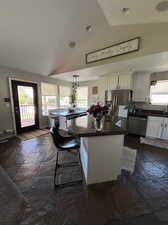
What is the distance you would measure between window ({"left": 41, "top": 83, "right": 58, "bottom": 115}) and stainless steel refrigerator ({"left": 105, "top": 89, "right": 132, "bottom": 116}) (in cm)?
280

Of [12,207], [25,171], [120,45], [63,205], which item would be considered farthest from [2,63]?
[63,205]

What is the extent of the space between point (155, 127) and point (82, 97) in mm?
4097

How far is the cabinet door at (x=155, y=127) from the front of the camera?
3598mm

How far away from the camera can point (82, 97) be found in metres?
6.48

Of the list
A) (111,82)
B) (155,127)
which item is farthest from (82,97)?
(155,127)

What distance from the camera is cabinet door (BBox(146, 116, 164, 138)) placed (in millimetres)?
3598

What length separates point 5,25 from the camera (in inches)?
91.3

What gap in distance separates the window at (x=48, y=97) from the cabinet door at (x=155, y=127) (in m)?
4.45

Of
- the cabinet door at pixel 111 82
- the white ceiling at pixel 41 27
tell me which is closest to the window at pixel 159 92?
the cabinet door at pixel 111 82

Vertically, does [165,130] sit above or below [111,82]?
below

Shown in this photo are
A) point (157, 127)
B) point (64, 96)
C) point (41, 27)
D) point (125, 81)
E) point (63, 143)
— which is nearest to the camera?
point (63, 143)

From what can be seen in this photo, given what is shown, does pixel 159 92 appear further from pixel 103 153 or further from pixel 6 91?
pixel 6 91

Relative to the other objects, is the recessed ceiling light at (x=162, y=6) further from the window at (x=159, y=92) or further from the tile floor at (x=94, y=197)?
the tile floor at (x=94, y=197)

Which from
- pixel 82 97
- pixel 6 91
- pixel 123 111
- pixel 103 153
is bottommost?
pixel 103 153
